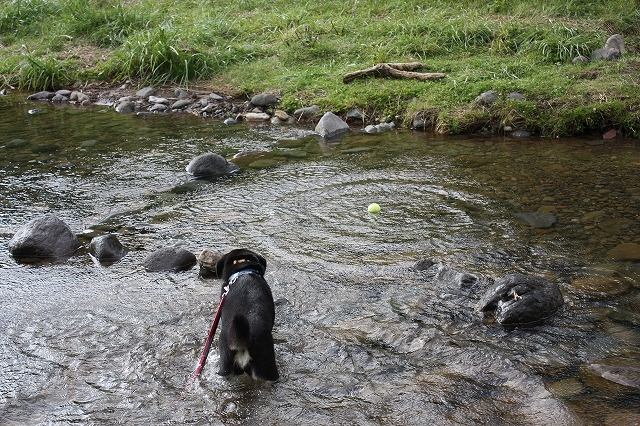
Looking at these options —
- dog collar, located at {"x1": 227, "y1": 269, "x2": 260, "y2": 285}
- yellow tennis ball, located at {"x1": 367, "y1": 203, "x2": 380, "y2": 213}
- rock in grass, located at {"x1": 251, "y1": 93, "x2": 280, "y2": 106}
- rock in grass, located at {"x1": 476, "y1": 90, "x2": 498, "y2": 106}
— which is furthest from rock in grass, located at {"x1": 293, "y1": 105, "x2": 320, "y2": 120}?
dog collar, located at {"x1": 227, "y1": 269, "x2": 260, "y2": 285}

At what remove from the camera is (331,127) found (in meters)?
9.33

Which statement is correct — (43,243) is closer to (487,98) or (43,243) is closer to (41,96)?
(487,98)

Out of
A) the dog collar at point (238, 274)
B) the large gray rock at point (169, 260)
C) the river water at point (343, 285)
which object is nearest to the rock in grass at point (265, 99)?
the river water at point (343, 285)

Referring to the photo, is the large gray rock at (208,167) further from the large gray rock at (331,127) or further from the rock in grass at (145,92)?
the rock in grass at (145,92)

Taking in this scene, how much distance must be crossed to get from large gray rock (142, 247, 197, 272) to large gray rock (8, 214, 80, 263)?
88cm

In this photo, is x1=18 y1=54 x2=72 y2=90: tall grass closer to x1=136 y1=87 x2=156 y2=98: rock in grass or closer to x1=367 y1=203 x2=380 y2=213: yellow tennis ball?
x1=136 y1=87 x2=156 y2=98: rock in grass

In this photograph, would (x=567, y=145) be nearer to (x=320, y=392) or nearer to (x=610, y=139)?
(x=610, y=139)

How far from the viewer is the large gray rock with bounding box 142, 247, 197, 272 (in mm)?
5391

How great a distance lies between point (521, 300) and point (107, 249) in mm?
3473

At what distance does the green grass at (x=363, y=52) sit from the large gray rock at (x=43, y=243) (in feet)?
16.9

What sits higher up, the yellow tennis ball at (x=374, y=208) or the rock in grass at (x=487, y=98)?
the rock in grass at (x=487, y=98)

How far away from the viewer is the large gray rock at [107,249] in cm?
564

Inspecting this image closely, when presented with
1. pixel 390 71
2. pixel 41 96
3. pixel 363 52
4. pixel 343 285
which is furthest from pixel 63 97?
pixel 343 285

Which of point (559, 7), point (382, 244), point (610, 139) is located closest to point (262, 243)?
point (382, 244)
